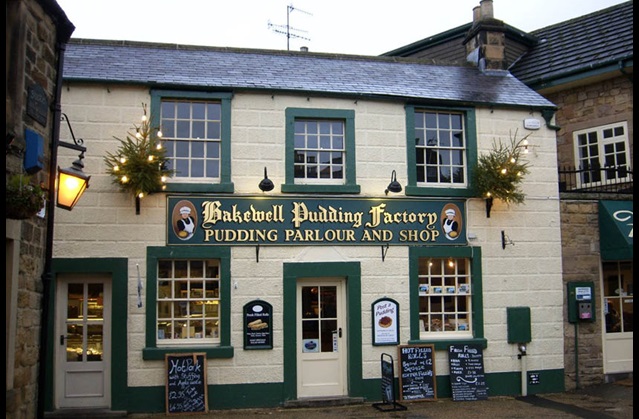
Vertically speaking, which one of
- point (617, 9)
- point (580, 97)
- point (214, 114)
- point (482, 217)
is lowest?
point (482, 217)

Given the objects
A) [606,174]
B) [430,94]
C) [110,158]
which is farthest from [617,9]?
[110,158]

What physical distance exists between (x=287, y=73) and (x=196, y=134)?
2.20 m

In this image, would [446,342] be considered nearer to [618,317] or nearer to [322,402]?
[322,402]

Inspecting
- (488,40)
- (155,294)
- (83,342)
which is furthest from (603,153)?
(83,342)

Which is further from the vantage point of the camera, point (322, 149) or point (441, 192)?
point (441, 192)

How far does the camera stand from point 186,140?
10945 millimetres

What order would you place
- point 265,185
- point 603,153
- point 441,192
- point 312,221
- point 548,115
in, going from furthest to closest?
1. point 603,153
2. point 548,115
3. point 441,192
4. point 312,221
5. point 265,185

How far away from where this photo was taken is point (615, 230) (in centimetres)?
1212

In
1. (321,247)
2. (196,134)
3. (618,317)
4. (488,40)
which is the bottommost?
(618,317)

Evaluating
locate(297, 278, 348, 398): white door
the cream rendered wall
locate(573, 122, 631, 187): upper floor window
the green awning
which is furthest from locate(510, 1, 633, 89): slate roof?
locate(297, 278, 348, 398): white door

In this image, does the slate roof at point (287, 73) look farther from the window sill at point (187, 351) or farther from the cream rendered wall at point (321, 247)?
the window sill at point (187, 351)

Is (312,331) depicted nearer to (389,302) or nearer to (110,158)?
(389,302)

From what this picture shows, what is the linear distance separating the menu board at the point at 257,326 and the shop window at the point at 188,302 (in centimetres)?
50

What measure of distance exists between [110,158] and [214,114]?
1870 mm
